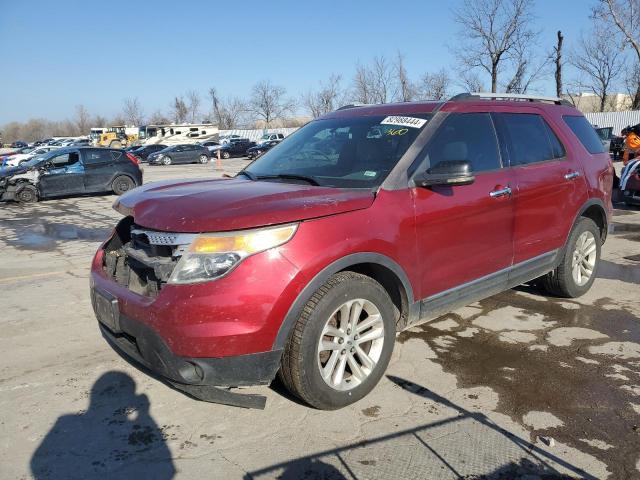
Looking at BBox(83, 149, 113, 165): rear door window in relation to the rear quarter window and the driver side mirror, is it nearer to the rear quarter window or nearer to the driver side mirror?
the rear quarter window

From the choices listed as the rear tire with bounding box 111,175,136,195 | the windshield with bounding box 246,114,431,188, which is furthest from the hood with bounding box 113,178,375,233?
the rear tire with bounding box 111,175,136,195

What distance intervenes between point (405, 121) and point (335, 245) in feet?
4.37

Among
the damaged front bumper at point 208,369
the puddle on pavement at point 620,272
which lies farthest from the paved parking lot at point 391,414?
the puddle on pavement at point 620,272

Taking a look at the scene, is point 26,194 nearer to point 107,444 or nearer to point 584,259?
point 107,444

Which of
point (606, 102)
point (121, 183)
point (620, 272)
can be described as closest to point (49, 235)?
point (121, 183)

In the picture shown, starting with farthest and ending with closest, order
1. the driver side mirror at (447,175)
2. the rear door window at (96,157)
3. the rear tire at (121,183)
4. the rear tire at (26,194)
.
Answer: the rear tire at (121,183) < the rear door window at (96,157) < the rear tire at (26,194) < the driver side mirror at (447,175)

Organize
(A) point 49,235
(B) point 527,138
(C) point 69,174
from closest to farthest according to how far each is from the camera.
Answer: (B) point 527,138 → (A) point 49,235 → (C) point 69,174

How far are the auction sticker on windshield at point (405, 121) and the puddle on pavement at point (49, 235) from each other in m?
6.78

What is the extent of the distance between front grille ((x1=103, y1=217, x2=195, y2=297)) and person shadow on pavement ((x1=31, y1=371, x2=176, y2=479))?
0.74 metres

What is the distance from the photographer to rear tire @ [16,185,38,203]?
14453 millimetres

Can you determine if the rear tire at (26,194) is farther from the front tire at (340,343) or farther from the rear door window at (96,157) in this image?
the front tire at (340,343)

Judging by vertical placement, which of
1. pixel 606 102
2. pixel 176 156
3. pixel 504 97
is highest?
pixel 606 102

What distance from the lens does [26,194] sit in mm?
14586

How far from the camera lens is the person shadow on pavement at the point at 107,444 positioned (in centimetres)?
255
